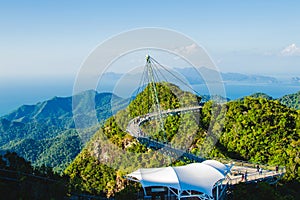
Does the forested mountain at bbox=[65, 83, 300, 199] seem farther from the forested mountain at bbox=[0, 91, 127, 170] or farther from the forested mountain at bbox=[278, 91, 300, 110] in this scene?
the forested mountain at bbox=[278, 91, 300, 110]

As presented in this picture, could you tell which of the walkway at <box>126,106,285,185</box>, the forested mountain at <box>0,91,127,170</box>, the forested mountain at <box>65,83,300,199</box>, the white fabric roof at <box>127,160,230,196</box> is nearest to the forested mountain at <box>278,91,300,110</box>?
the forested mountain at <box>0,91,127,170</box>

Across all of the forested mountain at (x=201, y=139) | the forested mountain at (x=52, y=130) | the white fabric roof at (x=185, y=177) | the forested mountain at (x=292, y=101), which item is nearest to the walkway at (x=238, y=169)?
the forested mountain at (x=201, y=139)

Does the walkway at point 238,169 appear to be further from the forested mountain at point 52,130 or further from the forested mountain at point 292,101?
the forested mountain at point 292,101

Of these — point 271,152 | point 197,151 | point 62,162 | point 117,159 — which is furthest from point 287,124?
point 62,162

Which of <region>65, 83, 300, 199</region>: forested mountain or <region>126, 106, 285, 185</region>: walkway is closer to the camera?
<region>126, 106, 285, 185</region>: walkway

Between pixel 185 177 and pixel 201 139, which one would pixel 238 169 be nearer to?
pixel 185 177

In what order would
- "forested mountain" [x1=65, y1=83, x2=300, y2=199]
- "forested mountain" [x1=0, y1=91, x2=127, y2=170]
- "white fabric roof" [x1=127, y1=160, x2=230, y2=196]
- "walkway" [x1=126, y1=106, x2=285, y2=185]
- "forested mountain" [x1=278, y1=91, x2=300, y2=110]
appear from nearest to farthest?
"white fabric roof" [x1=127, y1=160, x2=230, y2=196] → "walkway" [x1=126, y1=106, x2=285, y2=185] → "forested mountain" [x1=65, y1=83, x2=300, y2=199] → "forested mountain" [x1=0, y1=91, x2=127, y2=170] → "forested mountain" [x1=278, y1=91, x2=300, y2=110]

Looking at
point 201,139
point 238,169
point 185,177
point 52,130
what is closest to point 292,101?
point 201,139
